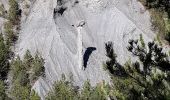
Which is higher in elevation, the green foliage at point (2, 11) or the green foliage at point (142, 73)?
the green foliage at point (142, 73)

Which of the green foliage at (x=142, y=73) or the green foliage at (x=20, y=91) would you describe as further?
the green foliage at (x=20, y=91)

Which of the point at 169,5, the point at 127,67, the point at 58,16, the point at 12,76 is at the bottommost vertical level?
the point at 12,76

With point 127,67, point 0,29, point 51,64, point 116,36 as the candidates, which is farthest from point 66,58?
point 127,67

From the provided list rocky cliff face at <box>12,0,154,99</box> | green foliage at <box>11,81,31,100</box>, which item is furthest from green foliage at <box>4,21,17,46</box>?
green foliage at <box>11,81,31,100</box>

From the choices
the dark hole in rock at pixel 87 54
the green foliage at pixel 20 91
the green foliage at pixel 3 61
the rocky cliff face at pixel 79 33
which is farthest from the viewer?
the green foliage at pixel 3 61

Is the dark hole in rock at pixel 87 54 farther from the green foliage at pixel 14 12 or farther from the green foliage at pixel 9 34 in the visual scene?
the green foliage at pixel 14 12

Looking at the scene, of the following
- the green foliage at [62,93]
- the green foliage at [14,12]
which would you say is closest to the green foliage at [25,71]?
the green foliage at [62,93]

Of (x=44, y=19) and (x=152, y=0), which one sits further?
(x=44, y=19)

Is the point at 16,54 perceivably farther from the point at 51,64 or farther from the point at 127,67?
the point at 127,67

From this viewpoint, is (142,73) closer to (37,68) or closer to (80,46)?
(80,46)

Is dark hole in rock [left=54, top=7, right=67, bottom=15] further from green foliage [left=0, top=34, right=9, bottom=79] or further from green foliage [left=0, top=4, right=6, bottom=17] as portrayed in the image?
green foliage [left=0, top=4, right=6, bottom=17]
